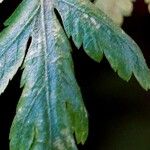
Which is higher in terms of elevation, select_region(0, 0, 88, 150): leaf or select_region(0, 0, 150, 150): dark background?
select_region(0, 0, 88, 150): leaf

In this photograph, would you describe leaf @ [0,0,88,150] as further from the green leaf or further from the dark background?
the dark background

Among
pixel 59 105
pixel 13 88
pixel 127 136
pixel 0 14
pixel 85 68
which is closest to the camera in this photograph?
pixel 59 105

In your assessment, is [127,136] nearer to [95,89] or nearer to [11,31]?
[95,89]

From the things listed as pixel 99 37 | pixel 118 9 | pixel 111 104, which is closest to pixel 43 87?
pixel 99 37

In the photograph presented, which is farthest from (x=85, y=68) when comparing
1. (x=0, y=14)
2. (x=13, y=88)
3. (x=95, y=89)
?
(x=0, y=14)

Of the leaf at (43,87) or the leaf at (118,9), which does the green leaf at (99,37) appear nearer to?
the leaf at (43,87)

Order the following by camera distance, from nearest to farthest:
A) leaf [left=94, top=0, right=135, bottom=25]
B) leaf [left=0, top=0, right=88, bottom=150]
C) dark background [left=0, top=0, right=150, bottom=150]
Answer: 1. leaf [left=0, top=0, right=88, bottom=150]
2. leaf [left=94, top=0, right=135, bottom=25]
3. dark background [left=0, top=0, right=150, bottom=150]

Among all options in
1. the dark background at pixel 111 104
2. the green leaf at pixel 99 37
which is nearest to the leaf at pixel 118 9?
the green leaf at pixel 99 37

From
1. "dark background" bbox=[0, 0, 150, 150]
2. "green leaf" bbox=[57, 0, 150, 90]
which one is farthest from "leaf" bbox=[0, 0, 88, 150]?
"dark background" bbox=[0, 0, 150, 150]
